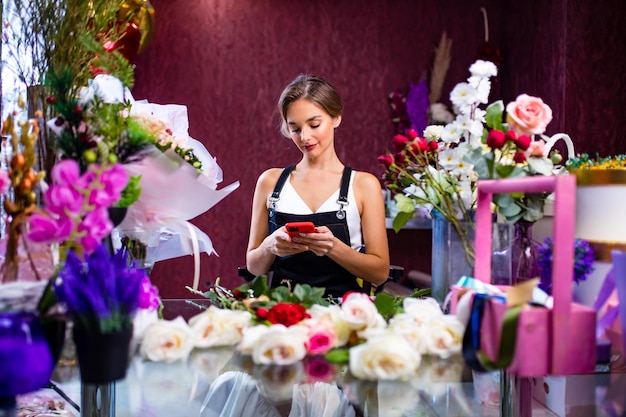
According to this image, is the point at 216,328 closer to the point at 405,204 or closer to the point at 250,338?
the point at 250,338

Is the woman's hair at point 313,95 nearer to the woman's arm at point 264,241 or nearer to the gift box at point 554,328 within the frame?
the woman's arm at point 264,241

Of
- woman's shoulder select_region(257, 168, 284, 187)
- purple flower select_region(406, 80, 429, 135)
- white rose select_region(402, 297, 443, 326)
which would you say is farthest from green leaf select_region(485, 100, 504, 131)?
A: purple flower select_region(406, 80, 429, 135)

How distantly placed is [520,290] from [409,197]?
596 millimetres

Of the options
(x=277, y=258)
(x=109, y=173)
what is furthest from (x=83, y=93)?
(x=277, y=258)

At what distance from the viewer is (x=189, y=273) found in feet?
15.3

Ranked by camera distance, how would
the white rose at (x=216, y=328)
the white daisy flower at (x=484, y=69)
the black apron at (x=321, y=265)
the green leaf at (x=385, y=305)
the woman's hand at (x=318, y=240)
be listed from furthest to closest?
the black apron at (x=321, y=265), the woman's hand at (x=318, y=240), the white daisy flower at (x=484, y=69), the green leaf at (x=385, y=305), the white rose at (x=216, y=328)

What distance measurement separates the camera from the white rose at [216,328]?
1.00 meters

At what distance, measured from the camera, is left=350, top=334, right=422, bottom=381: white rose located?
909 millimetres

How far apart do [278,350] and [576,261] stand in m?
0.49

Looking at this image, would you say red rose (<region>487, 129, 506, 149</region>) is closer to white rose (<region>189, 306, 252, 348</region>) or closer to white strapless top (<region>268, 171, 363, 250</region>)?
white rose (<region>189, 306, 252, 348</region>)

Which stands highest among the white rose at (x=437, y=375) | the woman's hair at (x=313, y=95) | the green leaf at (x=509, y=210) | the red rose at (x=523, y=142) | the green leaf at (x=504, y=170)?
the woman's hair at (x=313, y=95)

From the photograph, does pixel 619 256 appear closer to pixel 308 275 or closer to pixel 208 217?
pixel 308 275

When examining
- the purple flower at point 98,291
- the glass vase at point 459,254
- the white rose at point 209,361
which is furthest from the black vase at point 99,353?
the glass vase at point 459,254

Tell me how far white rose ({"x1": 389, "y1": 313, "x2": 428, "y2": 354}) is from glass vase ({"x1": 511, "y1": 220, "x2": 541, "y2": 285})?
0.21m
